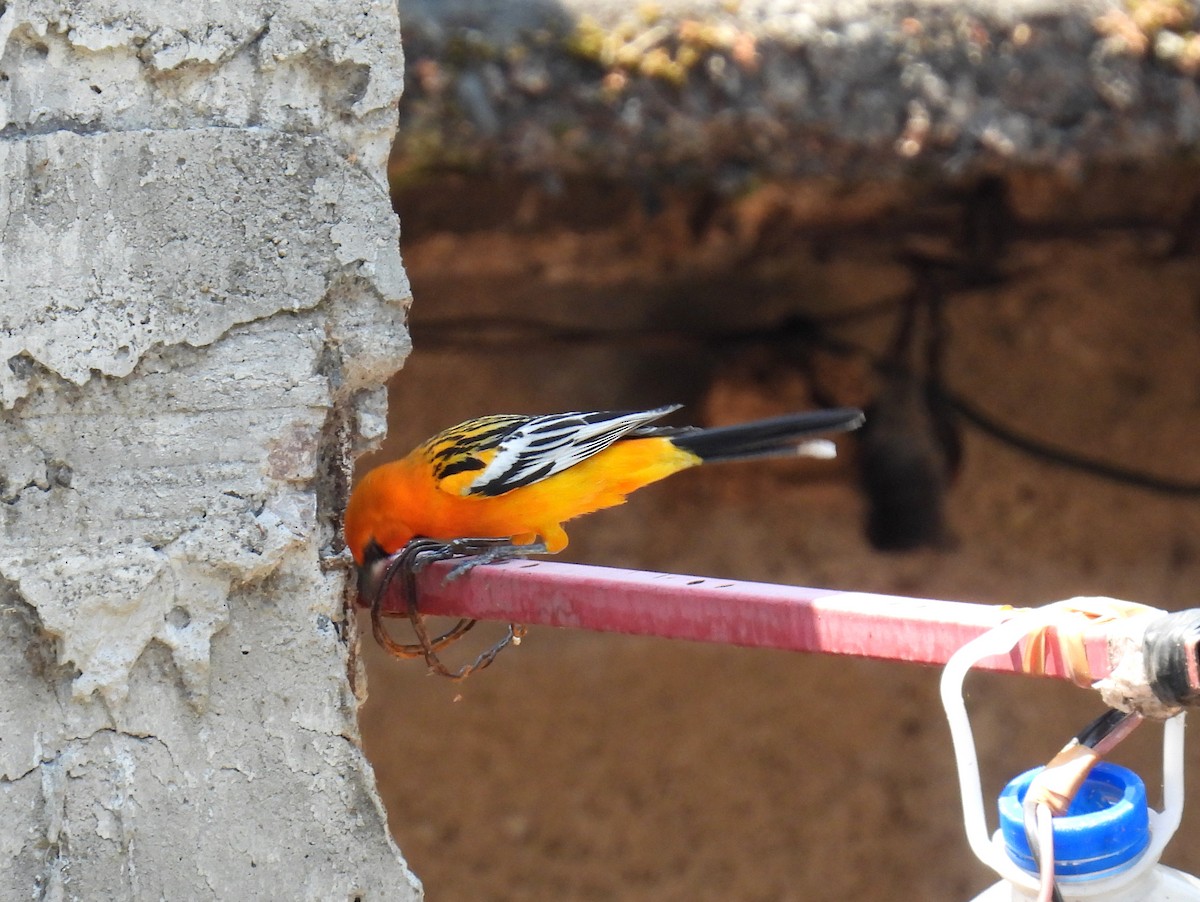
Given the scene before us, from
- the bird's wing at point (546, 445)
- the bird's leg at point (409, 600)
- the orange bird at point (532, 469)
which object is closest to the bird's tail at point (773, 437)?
the orange bird at point (532, 469)

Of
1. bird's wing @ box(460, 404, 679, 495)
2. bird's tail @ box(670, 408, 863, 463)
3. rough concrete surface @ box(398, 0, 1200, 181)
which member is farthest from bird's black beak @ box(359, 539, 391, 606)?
rough concrete surface @ box(398, 0, 1200, 181)

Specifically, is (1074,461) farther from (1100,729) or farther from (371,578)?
(1100,729)

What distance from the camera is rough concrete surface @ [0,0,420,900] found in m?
1.27

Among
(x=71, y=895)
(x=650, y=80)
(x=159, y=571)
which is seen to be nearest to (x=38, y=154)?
(x=159, y=571)

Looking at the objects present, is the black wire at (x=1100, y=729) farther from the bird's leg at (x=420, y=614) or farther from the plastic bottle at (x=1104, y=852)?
the bird's leg at (x=420, y=614)

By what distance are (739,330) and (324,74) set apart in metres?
2.27

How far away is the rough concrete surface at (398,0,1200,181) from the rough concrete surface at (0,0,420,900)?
41.2 inches

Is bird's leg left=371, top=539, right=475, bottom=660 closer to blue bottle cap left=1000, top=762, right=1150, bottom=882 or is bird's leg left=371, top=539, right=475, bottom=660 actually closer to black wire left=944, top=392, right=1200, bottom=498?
blue bottle cap left=1000, top=762, right=1150, bottom=882

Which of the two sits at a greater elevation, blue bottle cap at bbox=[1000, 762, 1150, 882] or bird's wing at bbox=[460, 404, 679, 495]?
blue bottle cap at bbox=[1000, 762, 1150, 882]

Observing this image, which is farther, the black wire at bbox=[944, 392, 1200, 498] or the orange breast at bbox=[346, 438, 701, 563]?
the black wire at bbox=[944, 392, 1200, 498]

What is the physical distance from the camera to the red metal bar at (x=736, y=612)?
3.43ft

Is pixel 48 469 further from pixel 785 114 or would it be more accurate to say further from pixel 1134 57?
pixel 1134 57

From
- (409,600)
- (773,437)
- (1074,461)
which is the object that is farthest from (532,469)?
(1074,461)

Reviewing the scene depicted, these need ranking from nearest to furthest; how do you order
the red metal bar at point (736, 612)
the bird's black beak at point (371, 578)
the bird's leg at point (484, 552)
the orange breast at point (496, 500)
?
the red metal bar at point (736, 612), the bird's leg at point (484, 552), the bird's black beak at point (371, 578), the orange breast at point (496, 500)
